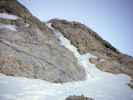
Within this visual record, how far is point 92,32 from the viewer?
26281mm

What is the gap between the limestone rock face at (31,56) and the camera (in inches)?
462

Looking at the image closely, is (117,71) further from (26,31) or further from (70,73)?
(26,31)

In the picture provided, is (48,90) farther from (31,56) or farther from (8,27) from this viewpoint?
(8,27)

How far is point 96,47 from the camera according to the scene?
918 inches

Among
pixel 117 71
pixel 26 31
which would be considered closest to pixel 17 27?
pixel 26 31

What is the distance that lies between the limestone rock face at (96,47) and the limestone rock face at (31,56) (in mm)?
5033

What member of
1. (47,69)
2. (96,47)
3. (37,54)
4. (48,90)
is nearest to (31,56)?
(37,54)

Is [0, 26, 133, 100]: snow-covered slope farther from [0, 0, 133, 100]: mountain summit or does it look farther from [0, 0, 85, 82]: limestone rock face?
[0, 0, 85, 82]: limestone rock face

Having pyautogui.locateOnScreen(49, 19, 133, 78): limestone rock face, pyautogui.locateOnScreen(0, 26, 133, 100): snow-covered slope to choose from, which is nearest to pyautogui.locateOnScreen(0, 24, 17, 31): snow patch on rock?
pyautogui.locateOnScreen(0, 26, 133, 100): snow-covered slope

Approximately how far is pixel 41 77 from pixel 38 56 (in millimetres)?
2146

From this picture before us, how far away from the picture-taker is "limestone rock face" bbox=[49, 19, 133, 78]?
19.5 metres

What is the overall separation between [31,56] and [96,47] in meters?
13.0

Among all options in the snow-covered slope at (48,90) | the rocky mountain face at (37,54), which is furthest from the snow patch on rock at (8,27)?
the snow-covered slope at (48,90)

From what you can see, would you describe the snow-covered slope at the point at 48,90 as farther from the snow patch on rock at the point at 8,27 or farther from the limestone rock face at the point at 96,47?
the snow patch on rock at the point at 8,27
